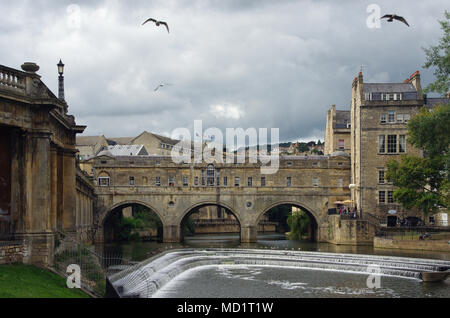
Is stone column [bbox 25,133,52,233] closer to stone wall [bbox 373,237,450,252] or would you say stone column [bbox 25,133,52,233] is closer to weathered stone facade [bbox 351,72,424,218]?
stone wall [bbox 373,237,450,252]

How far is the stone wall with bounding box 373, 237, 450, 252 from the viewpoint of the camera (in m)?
45.8

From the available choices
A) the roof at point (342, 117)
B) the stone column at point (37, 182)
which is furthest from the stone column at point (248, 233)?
the stone column at point (37, 182)

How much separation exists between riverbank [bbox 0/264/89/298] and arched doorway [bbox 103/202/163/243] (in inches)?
1595

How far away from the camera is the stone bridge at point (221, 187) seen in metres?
61.0

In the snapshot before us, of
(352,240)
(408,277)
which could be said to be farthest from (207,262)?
(352,240)

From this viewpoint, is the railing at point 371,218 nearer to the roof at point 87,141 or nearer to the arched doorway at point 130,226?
the arched doorway at point 130,226

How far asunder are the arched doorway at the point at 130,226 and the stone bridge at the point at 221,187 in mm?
1575

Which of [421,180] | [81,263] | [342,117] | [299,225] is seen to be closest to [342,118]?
[342,117]

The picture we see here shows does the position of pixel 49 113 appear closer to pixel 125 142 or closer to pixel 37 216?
pixel 37 216

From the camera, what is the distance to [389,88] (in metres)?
62.6

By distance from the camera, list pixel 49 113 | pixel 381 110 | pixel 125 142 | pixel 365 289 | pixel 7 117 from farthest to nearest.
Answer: pixel 125 142 < pixel 381 110 < pixel 365 289 < pixel 49 113 < pixel 7 117

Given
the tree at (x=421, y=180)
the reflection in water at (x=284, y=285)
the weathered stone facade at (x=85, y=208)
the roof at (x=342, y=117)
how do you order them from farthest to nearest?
1. the roof at (x=342, y=117)
2. the tree at (x=421, y=180)
3. the weathered stone facade at (x=85, y=208)
4. the reflection in water at (x=284, y=285)

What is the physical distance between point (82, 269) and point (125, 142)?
94921 millimetres

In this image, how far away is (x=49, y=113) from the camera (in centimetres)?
2302
